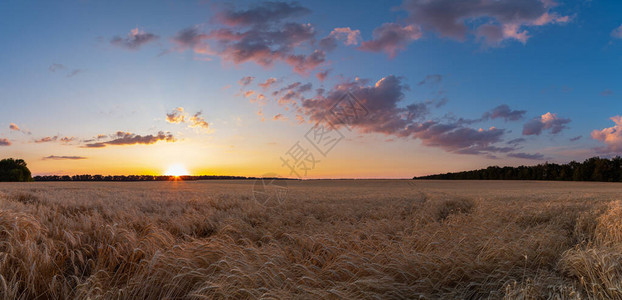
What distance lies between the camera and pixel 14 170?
238ft

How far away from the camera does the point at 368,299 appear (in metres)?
3.44

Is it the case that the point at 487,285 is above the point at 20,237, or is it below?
below

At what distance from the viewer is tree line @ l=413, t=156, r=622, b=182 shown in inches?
2593

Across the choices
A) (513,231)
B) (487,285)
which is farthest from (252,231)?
(513,231)

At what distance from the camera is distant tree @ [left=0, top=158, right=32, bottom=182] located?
72.6 metres

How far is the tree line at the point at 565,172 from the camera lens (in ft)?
216

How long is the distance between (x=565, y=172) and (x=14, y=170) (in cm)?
12147

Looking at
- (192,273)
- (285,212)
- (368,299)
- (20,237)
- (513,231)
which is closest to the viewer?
(368,299)

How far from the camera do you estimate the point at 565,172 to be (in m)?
71.8

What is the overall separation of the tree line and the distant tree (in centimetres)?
10425

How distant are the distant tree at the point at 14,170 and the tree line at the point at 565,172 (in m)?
104

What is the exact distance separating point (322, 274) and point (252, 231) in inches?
130

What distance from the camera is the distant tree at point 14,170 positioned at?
72562mm

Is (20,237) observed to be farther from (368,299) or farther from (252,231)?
(368,299)
